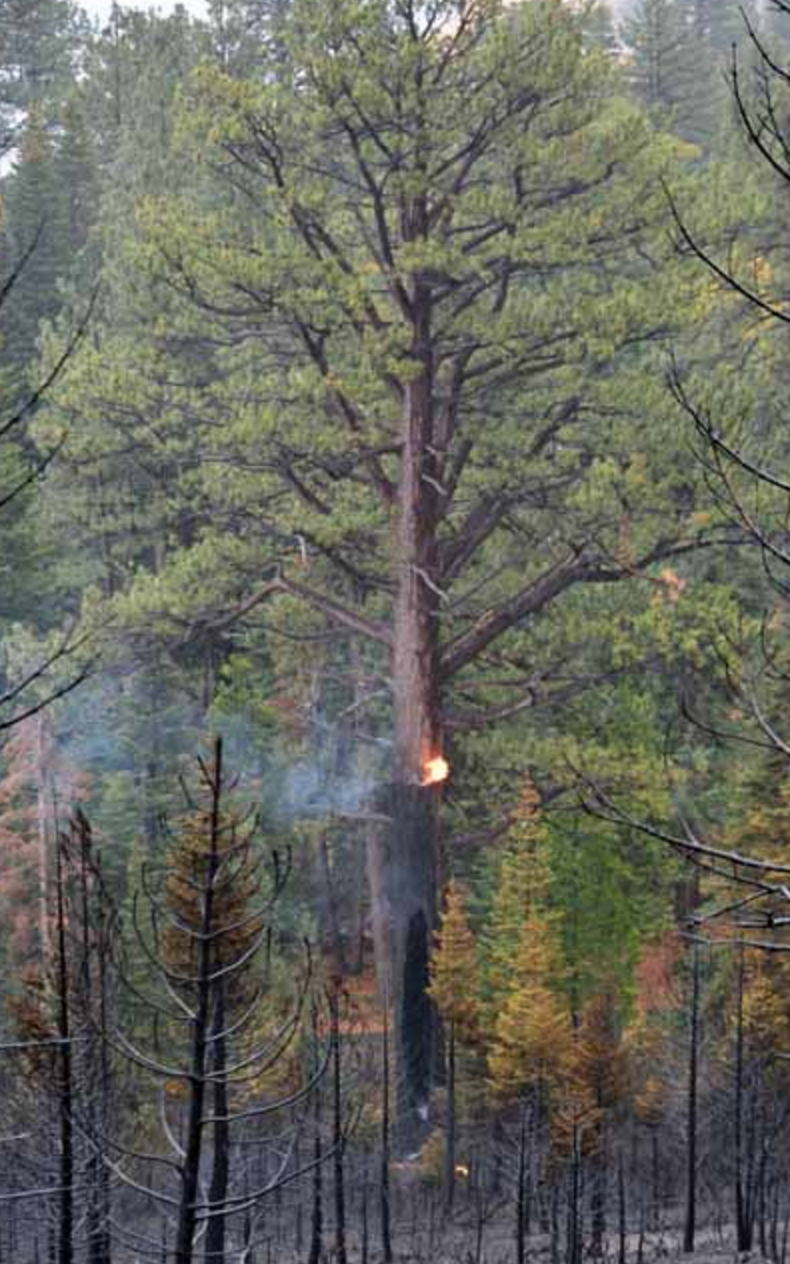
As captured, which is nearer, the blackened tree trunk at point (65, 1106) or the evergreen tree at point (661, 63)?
the blackened tree trunk at point (65, 1106)

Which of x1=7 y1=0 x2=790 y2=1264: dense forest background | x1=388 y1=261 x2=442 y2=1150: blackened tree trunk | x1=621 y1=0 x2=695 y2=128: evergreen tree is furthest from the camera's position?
x1=621 y1=0 x2=695 y2=128: evergreen tree

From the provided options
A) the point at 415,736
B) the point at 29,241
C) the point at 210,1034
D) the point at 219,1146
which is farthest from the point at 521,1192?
Answer: the point at 29,241

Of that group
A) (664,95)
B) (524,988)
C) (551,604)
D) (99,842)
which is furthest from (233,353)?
(664,95)

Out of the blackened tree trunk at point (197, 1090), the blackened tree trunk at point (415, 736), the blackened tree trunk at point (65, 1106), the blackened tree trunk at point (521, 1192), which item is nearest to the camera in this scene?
the blackened tree trunk at point (197, 1090)

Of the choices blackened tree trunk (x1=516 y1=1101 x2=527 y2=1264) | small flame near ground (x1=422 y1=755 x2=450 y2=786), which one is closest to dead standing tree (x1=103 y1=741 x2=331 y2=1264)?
blackened tree trunk (x1=516 y1=1101 x2=527 y2=1264)

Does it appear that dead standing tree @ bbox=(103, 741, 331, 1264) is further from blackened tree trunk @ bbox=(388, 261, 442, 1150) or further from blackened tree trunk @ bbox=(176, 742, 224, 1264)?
blackened tree trunk @ bbox=(388, 261, 442, 1150)

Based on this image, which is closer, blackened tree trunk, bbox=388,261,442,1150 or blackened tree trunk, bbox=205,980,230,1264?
blackened tree trunk, bbox=205,980,230,1264

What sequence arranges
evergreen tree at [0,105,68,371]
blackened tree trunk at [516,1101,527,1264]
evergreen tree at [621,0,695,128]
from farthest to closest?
evergreen tree at [621,0,695,128] → evergreen tree at [0,105,68,371] → blackened tree trunk at [516,1101,527,1264]

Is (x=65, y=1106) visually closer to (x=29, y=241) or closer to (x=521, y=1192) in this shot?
(x=521, y=1192)

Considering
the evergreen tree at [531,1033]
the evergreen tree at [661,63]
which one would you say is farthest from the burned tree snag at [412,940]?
the evergreen tree at [661,63]

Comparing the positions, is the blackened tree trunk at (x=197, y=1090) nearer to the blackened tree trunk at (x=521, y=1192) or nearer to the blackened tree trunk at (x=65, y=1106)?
the blackened tree trunk at (x=65, y=1106)

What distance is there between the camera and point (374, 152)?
17.7 meters

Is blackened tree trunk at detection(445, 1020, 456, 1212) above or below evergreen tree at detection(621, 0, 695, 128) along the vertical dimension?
below

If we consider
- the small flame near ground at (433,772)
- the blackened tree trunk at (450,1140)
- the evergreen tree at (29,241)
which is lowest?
the blackened tree trunk at (450,1140)
